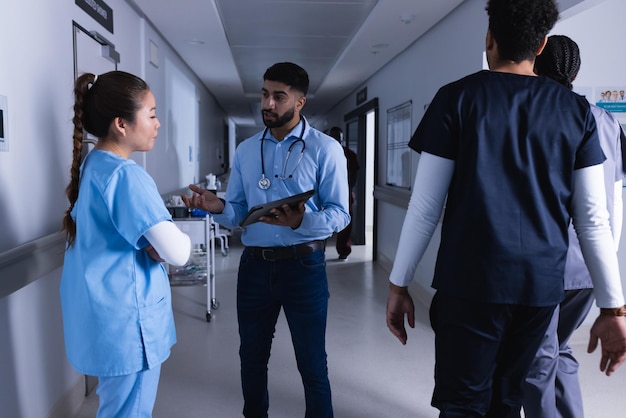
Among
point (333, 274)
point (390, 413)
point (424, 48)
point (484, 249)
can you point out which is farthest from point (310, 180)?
point (333, 274)

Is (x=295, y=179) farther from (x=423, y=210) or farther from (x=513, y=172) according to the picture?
(x=513, y=172)

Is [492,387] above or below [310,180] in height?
below

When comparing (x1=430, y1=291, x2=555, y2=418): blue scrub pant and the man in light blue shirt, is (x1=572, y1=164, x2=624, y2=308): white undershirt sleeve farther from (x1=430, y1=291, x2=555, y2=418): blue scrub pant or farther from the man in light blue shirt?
the man in light blue shirt

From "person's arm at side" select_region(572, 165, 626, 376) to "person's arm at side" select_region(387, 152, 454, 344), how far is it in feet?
1.17

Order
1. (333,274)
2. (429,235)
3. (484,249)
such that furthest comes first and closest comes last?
1. (333,274)
2. (429,235)
3. (484,249)

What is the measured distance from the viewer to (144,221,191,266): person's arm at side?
1.47 metres

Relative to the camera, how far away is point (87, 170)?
1479 millimetres

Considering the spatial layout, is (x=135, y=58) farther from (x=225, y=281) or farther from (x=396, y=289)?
(x=396, y=289)

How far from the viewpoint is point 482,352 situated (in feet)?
4.20

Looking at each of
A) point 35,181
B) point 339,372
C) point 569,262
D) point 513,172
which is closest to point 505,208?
point 513,172

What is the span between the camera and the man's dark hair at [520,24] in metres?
1.21

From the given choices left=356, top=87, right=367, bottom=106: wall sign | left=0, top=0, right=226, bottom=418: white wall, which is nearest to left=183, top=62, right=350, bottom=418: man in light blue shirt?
left=0, top=0, right=226, bottom=418: white wall

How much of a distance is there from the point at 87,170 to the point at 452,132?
1.08 meters

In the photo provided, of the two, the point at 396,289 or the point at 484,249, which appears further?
the point at 396,289
